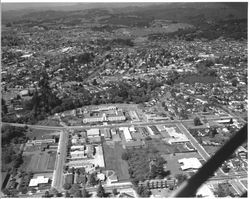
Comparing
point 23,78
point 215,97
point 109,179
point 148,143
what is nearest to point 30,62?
point 23,78

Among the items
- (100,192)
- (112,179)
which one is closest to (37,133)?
(112,179)

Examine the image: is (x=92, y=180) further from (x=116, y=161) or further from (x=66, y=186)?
(x=116, y=161)

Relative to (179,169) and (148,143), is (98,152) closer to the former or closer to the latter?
(148,143)

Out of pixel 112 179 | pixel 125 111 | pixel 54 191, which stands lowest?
pixel 54 191

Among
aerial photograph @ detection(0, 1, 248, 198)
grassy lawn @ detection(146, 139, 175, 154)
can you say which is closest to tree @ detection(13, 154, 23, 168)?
aerial photograph @ detection(0, 1, 248, 198)

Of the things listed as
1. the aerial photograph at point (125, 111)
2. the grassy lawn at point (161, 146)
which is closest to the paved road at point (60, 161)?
the aerial photograph at point (125, 111)

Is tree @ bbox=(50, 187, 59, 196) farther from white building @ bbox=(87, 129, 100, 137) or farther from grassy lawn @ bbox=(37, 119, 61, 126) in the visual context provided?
grassy lawn @ bbox=(37, 119, 61, 126)
